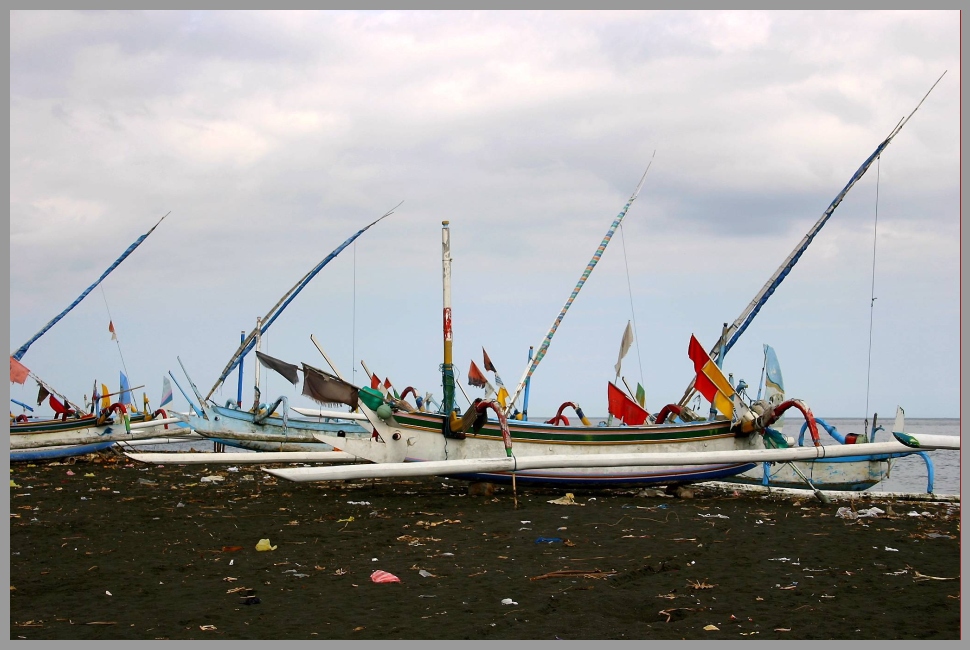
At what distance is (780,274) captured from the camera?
18.2 meters

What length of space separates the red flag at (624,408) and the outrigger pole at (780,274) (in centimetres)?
192

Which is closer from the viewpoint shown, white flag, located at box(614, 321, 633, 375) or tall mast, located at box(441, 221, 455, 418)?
tall mast, located at box(441, 221, 455, 418)

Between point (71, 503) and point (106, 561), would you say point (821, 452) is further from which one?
point (71, 503)

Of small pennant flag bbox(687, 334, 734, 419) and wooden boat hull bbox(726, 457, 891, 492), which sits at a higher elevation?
small pennant flag bbox(687, 334, 734, 419)

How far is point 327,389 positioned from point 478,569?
6116mm

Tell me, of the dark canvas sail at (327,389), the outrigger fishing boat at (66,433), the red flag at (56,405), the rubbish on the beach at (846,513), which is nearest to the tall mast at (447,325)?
the dark canvas sail at (327,389)

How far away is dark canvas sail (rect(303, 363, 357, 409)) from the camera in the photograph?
13375mm

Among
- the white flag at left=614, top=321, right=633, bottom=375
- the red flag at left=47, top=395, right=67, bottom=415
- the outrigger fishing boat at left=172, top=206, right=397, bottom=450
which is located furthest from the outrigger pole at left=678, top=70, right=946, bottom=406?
the red flag at left=47, top=395, right=67, bottom=415

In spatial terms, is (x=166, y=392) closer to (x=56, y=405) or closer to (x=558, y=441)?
(x=56, y=405)

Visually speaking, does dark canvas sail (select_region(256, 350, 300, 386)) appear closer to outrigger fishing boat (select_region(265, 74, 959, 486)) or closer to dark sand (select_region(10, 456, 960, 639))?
outrigger fishing boat (select_region(265, 74, 959, 486))

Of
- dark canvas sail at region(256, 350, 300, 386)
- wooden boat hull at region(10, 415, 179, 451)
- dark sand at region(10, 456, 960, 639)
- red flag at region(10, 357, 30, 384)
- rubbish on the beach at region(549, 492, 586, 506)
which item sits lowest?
wooden boat hull at region(10, 415, 179, 451)

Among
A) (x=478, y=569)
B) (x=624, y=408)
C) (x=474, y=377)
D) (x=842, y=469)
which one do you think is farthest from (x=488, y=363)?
(x=478, y=569)

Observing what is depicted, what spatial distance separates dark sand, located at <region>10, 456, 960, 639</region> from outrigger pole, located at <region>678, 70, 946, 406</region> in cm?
559

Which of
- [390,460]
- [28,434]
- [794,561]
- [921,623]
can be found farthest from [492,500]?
[28,434]
